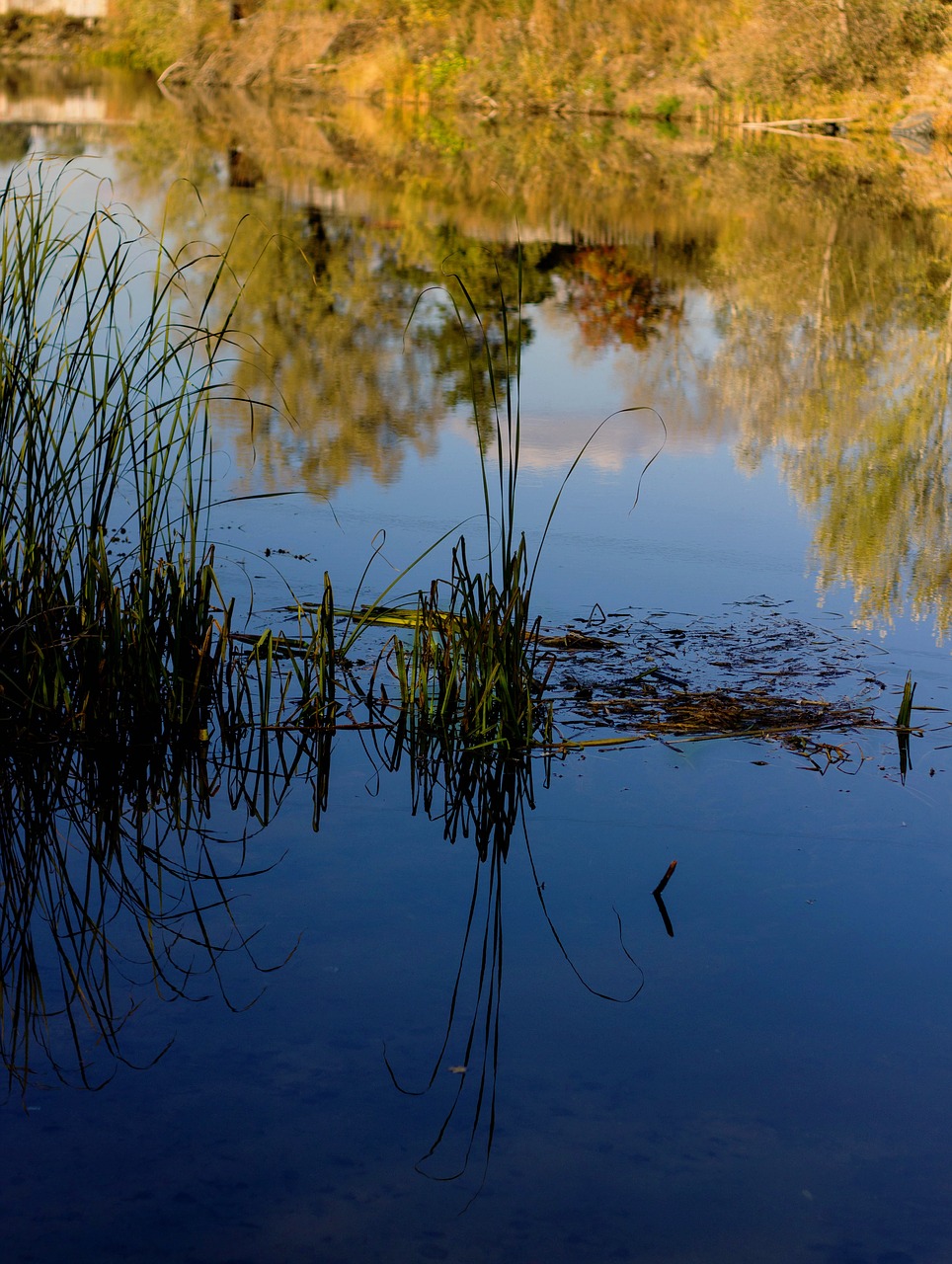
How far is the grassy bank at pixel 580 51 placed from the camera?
1975cm

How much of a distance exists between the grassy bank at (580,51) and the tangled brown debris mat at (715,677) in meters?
17.4

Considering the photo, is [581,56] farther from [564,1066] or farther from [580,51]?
[564,1066]

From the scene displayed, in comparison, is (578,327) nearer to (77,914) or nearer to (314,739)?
(314,739)

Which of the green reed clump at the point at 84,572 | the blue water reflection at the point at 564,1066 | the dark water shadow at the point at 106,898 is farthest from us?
the green reed clump at the point at 84,572

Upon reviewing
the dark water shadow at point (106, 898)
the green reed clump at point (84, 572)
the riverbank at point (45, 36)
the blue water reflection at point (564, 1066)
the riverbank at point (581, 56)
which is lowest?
the blue water reflection at point (564, 1066)

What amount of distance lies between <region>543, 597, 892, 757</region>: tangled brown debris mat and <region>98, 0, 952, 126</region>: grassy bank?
684 inches

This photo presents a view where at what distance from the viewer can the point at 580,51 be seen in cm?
2277

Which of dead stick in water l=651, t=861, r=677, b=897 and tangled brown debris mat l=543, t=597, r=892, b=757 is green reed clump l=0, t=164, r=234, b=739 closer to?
tangled brown debris mat l=543, t=597, r=892, b=757

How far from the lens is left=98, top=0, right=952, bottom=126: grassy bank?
1975cm

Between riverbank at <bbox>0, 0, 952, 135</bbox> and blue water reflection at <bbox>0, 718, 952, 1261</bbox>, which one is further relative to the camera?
riverbank at <bbox>0, 0, 952, 135</bbox>

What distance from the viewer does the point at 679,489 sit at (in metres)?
5.29

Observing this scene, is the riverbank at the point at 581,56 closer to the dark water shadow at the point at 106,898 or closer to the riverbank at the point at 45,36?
the riverbank at the point at 45,36

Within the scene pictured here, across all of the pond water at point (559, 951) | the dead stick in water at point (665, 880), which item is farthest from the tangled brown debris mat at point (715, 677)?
the dead stick in water at point (665, 880)

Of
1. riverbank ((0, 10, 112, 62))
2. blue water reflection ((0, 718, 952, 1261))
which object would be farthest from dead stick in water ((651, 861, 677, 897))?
riverbank ((0, 10, 112, 62))
